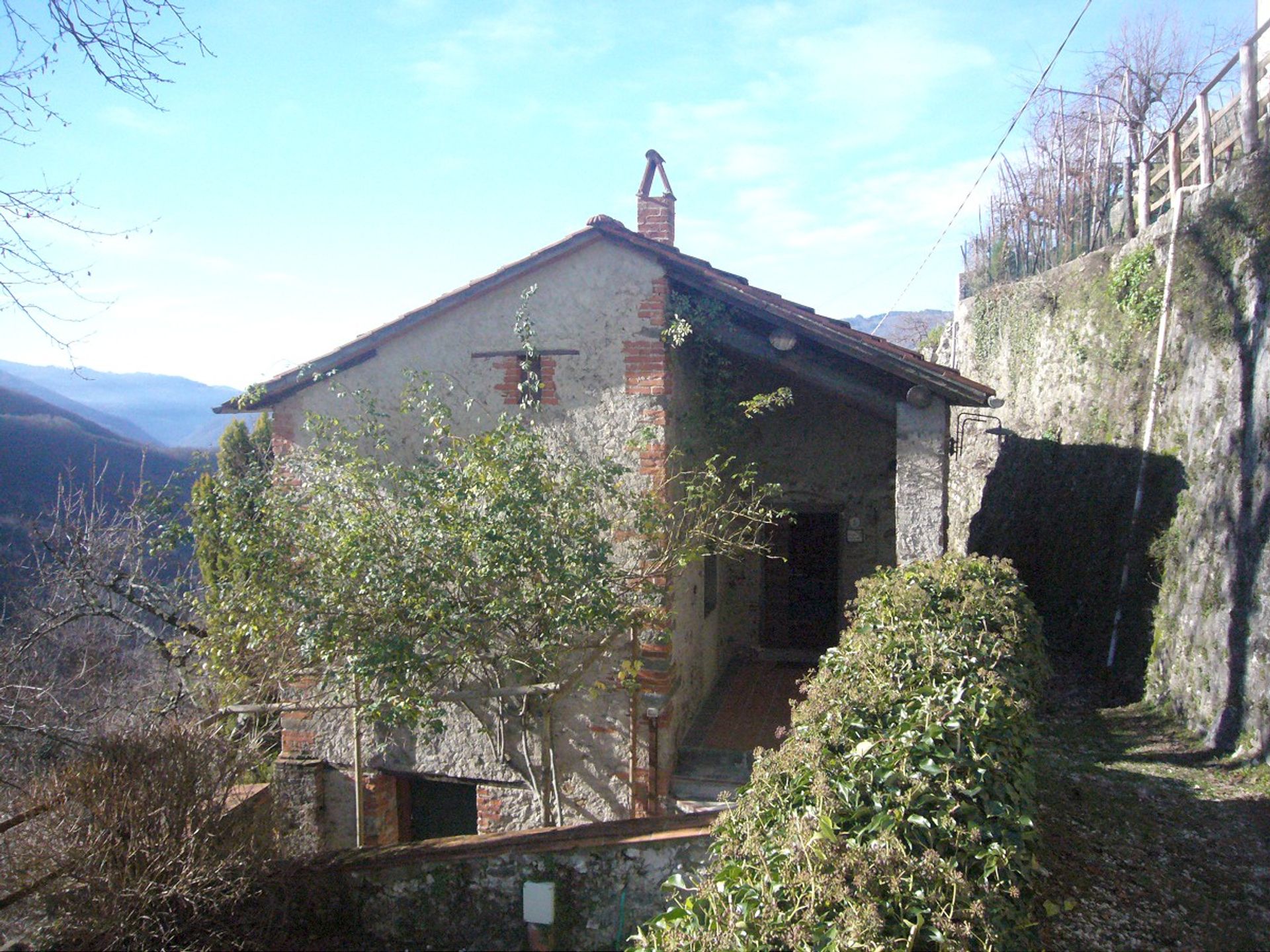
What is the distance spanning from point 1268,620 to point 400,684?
6.19 metres

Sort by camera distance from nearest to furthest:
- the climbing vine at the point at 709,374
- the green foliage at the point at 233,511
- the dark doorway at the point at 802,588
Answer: the green foliage at the point at 233,511
the climbing vine at the point at 709,374
the dark doorway at the point at 802,588

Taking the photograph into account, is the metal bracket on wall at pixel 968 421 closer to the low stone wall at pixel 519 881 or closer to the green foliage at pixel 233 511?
the low stone wall at pixel 519 881

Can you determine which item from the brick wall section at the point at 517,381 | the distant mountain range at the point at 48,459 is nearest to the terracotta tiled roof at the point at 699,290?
the brick wall section at the point at 517,381

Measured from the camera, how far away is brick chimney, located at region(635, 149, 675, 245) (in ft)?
27.7

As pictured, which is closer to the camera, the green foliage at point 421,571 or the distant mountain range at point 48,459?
the green foliage at point 421,571

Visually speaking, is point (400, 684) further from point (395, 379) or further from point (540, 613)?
point (395, 379)

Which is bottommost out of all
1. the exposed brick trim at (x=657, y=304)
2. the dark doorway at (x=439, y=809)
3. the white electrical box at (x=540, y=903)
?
the dark doorway at (x=439, y=809)

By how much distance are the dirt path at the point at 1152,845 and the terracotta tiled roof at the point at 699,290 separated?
2948mm

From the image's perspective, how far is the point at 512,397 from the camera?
24.3 feet

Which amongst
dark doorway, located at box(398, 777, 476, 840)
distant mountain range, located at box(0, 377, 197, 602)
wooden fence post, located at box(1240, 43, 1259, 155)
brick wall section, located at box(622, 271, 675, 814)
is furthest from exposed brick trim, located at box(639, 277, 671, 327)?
distant mountain range, located at box(0, 377, 197, 602)

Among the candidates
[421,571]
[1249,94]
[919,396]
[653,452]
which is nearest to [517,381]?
[653,452]

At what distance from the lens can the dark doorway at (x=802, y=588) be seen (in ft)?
35.2

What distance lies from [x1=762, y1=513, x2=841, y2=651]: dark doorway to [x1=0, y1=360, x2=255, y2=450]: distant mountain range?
117 feet

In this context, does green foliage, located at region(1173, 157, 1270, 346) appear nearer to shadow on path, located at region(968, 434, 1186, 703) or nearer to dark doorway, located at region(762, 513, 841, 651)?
shadow on path, located at region(968, 434, 1186, 703)
